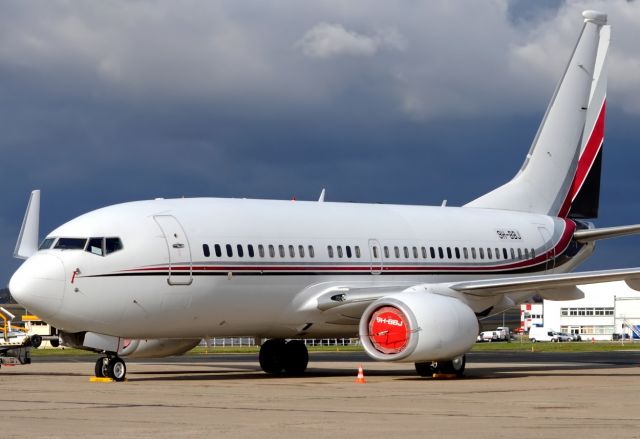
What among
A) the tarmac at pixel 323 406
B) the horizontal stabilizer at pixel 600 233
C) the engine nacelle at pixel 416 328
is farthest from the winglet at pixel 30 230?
the horizontal stabilizer at pixel 600 233

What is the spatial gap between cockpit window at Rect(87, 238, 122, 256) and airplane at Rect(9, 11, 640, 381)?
0.03 meters

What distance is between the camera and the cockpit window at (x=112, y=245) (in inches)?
1054

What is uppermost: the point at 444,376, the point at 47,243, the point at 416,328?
the point at 47,243

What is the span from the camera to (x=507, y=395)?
2245 centimetres

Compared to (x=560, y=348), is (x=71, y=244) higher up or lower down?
lower down

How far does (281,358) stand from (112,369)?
6218 millimetres

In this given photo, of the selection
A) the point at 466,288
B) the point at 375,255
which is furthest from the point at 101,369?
the point at 466,288

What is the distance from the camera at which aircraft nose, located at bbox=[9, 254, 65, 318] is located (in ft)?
85.2

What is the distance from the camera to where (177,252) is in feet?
89.9

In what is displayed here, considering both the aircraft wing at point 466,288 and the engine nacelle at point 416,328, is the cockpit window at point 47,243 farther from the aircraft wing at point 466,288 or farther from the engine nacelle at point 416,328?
the engine nacelle at point 416,328

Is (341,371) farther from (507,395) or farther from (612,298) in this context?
(612,298)

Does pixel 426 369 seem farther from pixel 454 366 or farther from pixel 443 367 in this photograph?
pixel 454 366

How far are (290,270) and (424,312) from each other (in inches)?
145

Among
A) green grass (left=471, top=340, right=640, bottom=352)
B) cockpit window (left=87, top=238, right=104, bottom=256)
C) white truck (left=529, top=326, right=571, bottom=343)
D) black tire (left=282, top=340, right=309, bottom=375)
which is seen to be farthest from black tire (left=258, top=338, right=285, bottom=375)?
white truck (left=529, top=326, right=571, bottom=343)
